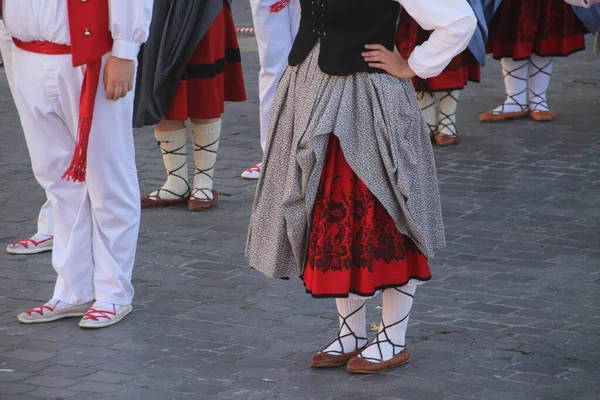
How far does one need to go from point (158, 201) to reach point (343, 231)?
274cm

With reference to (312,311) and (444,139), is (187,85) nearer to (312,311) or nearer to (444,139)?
(312,311)

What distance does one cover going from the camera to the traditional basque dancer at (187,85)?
6184 millimetres

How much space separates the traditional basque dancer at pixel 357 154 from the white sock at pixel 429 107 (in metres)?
3.60

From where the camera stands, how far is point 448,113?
7801 mm

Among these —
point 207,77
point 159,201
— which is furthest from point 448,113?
point 159,201

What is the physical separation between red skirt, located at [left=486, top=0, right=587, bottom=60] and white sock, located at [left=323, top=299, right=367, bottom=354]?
4.15 meters

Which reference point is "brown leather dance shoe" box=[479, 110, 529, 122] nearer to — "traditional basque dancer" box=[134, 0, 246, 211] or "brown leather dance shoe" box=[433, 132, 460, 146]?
"brown leather dance shoe" box=[433, 132, 460, 146]

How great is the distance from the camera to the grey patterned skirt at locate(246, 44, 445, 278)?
4.02 metres

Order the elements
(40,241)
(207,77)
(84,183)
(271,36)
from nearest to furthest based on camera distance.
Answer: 1. (84,183)
2. (40,241)
3. (207,77)
4. (271,36)

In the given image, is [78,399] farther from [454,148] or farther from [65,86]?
[454,148]

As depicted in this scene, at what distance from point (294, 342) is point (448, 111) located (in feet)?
11.6

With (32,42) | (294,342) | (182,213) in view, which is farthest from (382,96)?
(182,213)

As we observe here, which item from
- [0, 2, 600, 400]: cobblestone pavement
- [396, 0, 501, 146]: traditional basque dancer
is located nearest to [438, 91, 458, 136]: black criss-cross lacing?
[396, 0, 501, 146]: traditional basque dancer

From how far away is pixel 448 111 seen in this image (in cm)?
779
